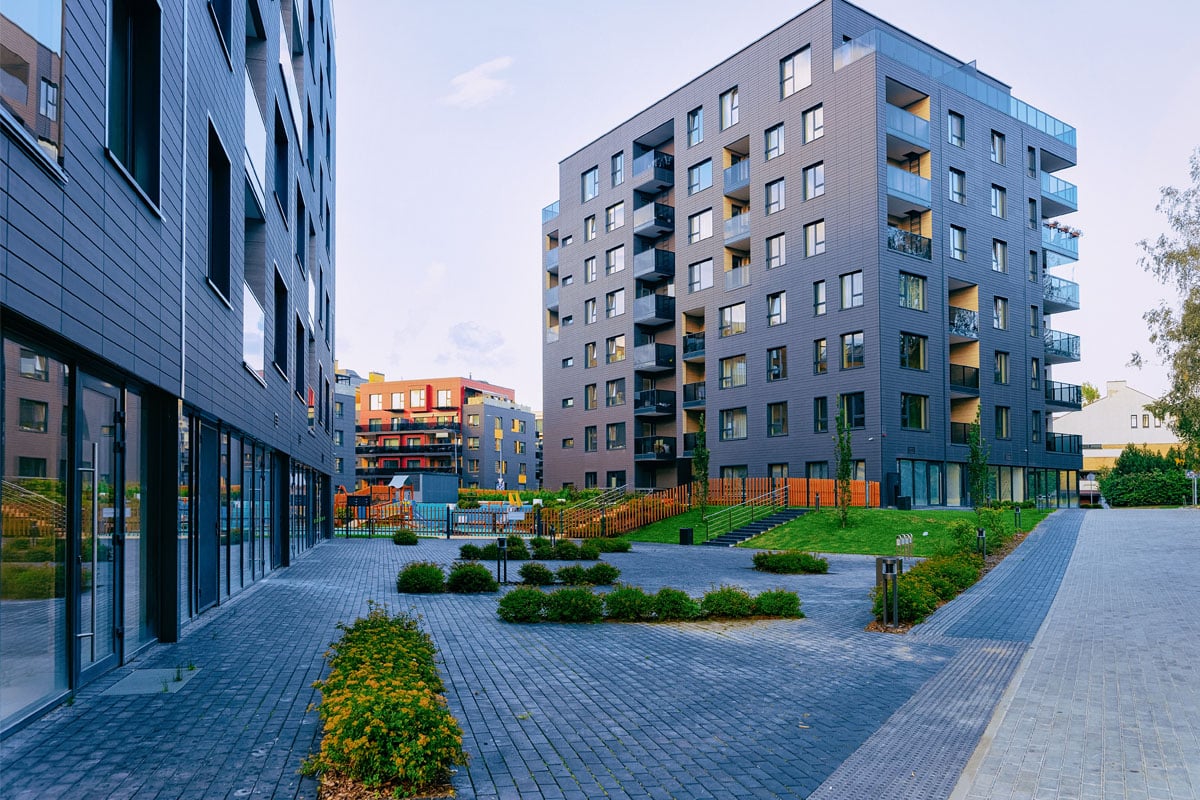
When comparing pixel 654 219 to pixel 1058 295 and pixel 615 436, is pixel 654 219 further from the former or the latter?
pixel 1058 295

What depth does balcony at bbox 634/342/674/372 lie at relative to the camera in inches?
1930

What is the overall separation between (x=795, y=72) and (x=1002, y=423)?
64.1 ft

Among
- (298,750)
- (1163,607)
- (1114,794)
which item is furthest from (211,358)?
(1163,607)

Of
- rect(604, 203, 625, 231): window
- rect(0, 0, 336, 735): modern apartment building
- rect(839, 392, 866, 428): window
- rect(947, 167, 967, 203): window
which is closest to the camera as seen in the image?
rect(0, 0, 336, 735): modern apartment building

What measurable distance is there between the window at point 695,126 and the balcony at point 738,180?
3.54 meters

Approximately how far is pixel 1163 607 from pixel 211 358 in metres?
14.1

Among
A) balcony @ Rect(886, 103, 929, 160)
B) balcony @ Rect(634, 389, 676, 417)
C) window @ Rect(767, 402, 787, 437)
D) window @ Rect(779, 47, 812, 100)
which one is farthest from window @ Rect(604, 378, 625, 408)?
balcony @ Rect(886, 103, 929, 160)

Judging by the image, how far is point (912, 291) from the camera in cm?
3716

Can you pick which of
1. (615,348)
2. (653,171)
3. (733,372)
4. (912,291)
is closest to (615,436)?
(615,348)

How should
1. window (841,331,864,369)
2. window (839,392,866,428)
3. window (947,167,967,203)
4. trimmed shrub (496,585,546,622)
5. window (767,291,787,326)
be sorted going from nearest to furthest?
trimmed shrub (496,585,546,622) → window (839,392,866,428) → window (841,331,864,369) → window (947,167,967,203) → window (767,291,787,326)

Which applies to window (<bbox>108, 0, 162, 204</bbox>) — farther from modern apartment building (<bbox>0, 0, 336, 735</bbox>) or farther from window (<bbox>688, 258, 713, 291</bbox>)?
window (<bbox>688, 258, 713, 291</bbox>)

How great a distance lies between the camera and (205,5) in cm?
1120

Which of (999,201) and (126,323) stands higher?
(999,201)

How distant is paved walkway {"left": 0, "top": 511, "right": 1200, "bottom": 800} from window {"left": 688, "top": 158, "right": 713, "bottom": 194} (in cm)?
3516
